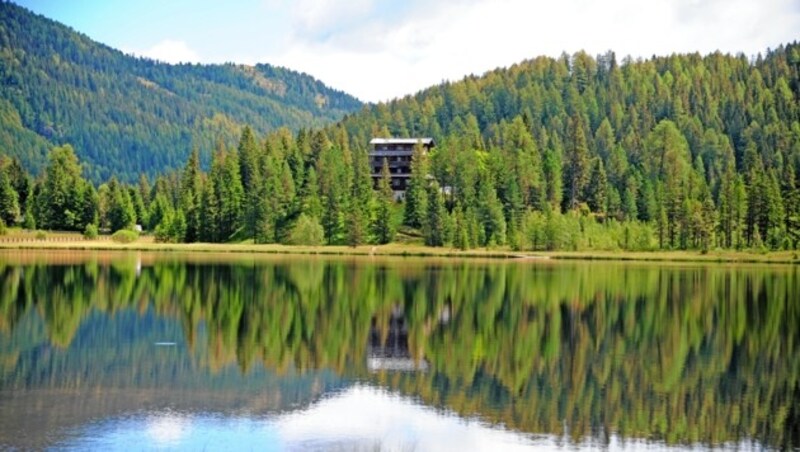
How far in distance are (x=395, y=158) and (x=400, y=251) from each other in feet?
134

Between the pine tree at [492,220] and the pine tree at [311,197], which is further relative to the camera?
the pine tree at [311,197]

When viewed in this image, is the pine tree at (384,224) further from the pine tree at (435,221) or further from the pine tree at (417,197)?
the pine tree at (435,221)

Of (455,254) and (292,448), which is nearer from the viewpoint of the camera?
(292,448)

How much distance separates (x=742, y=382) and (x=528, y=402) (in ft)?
30.7

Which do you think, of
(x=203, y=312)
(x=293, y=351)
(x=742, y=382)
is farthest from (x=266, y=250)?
(x=742, y=382)

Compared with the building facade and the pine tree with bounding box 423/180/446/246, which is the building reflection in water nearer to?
the pine tree with bounding box 423/180/446/246

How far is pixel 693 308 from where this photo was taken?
2404 inches

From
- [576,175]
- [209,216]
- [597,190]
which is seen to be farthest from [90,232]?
[597,190]

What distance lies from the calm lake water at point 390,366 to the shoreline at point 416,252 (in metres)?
52.0

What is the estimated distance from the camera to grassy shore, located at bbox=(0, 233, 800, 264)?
12506 centimetres

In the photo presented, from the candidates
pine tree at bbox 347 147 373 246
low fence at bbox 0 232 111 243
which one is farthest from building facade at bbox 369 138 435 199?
low fence at bbox 0 232 111 243

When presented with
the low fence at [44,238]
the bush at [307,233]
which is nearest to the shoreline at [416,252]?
the bush at [307,233]

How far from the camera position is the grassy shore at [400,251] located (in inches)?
4924

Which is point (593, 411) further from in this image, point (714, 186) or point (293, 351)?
point (714, 186)
